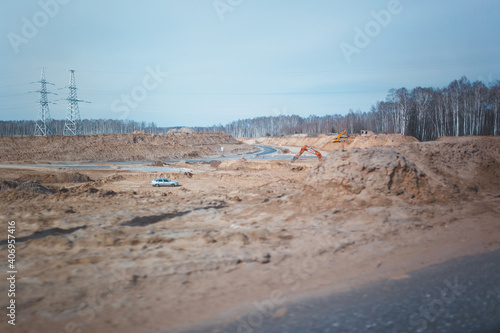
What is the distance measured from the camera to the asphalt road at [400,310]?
176 inches

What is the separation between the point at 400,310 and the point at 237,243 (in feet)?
12.8

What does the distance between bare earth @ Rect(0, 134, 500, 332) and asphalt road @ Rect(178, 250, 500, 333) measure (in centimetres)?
28

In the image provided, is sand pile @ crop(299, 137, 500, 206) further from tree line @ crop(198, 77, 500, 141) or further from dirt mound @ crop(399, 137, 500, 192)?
tree line @ crop(198, 77, 500, 141)

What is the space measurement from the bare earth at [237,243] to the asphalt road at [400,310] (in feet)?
0.92

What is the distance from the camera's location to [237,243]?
785cm

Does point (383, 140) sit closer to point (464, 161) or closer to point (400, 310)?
point (464, 161)

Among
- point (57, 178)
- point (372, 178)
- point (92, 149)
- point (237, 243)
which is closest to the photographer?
point (237, 243)

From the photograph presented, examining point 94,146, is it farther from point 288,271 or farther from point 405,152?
point 288,271

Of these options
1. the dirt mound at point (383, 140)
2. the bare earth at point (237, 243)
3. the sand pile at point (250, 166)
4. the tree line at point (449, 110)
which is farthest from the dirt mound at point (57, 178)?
the tree line at point (449, 110)

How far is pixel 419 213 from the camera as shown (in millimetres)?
9797

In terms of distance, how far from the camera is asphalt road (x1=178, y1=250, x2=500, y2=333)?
14.7ft

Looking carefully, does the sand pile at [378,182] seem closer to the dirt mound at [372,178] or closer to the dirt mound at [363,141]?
the dirt mound at [372,178]

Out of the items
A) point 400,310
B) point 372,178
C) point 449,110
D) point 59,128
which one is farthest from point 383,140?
point 59,128

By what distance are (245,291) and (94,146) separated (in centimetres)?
5909
